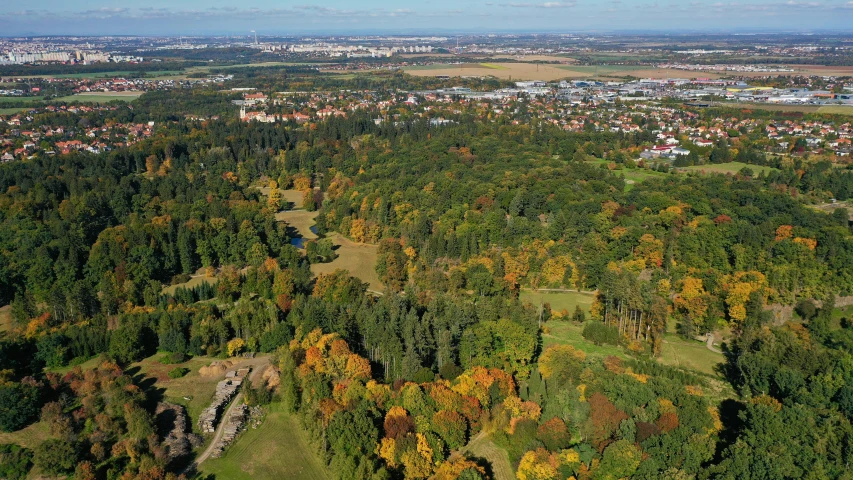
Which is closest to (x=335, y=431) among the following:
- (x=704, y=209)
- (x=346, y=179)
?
(x=704, y=209)

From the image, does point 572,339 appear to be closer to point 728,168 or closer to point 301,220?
point 301,220

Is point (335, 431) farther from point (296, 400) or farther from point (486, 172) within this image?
point (486, 172)

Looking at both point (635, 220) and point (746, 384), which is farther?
point (635, 220)

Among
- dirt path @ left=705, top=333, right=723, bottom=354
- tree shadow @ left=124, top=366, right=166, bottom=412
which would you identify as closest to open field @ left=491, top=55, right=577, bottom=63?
dirt path @ left=705, top=333, right=723, bottom=354

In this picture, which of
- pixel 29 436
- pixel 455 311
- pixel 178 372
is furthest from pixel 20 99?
pixel 455 311

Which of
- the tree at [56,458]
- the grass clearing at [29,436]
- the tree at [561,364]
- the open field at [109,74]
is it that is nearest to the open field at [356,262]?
the tree at [561,364]

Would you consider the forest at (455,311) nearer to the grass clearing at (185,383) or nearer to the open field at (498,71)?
the grass clearing at (185,383)
